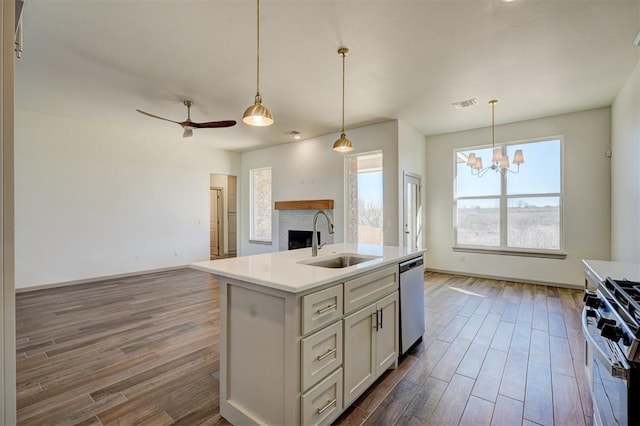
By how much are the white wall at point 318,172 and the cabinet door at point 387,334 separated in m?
2.79

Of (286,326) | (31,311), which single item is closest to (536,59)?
(286,326)

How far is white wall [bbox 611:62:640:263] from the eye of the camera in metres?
3.34

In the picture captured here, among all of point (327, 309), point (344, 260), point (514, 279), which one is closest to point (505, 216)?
point (514, 279)

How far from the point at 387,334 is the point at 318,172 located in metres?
4.31

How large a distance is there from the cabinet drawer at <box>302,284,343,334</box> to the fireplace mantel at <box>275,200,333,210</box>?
4.16 m

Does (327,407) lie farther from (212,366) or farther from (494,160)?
(494,160)

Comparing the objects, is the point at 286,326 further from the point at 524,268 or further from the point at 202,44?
the point at 524,268

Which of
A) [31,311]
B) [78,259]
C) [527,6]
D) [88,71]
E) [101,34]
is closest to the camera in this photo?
[527,6]

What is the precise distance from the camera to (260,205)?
773cm

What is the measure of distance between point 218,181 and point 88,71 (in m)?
5.83

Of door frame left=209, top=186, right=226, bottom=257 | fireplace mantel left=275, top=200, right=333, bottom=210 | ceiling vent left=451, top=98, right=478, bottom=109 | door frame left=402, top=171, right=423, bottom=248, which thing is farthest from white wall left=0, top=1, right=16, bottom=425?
door frame left=209, top=186, right=226, bottom=257

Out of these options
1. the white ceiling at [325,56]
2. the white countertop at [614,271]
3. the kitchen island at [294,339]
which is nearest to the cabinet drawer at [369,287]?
the kitchen island at [294,339]

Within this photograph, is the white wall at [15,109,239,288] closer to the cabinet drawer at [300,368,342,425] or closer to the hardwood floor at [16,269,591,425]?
the hardwood floor at [16,269,591,425]

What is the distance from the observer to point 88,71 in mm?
3404
